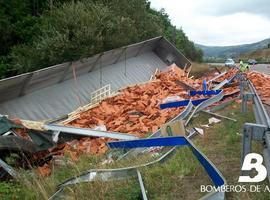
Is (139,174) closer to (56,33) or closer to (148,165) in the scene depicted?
(148,165)

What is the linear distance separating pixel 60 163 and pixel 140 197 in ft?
16.9

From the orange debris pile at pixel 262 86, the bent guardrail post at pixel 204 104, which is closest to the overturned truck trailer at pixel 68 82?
the bent guardrail post at pixel 204 104

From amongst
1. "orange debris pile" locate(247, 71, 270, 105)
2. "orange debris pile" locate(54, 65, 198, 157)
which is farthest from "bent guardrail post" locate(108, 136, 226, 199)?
"orange debris pile" locate(247, 71, 270, 105)

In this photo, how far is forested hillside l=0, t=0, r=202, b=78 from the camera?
24750 mm

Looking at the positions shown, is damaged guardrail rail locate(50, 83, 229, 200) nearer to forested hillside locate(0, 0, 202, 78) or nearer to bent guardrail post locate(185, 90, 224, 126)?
bent guardrail post locate(185, 90, 224, 126)

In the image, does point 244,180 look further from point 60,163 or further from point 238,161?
point 60,163

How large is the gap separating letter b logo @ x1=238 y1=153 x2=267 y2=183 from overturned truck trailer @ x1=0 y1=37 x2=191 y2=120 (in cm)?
1072

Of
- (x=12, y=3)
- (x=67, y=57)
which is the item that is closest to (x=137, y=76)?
(x=67, y=57)

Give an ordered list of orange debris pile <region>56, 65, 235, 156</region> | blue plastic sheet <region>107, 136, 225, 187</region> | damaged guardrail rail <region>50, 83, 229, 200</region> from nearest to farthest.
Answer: damaged guardrail rail <region>50, 83, 229, 200</region> < blue plastic sheet <region>107, 136, 225, 187</region> < orange debris pile <region>56, 65, 235, 156</region>

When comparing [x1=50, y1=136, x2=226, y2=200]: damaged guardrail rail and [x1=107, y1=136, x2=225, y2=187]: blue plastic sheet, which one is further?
[x1=107, y1=136, x2=225, y2=187]: blue plastic sheet

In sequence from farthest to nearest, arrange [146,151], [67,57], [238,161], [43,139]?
1. [67,57]
2. [43,139]
3. [146,151]
4. [238,161]

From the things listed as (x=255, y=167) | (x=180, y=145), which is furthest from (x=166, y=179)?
(x=180, y=145)

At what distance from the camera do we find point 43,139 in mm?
11367

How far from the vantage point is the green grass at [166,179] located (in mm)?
5508
